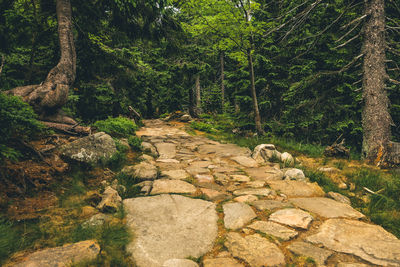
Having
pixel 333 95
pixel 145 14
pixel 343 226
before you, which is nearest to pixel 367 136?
pixel 333 95

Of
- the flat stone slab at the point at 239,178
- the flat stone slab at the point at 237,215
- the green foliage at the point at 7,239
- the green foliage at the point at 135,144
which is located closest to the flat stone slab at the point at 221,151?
the flat stone slab at the point at 239,178

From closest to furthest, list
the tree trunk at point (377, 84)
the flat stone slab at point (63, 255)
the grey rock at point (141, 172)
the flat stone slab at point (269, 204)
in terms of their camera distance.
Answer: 1. the flat stone slab at point (63, 255)
2. the flat stone slab at point (269, 204)
3. the grey rock at point (141, 172)
4. the tree trunk at point (377, 84)

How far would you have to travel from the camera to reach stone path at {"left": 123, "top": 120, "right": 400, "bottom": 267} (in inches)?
65.8

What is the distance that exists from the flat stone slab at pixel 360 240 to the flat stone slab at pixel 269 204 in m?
0.51

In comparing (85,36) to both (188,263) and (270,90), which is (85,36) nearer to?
(188,263)

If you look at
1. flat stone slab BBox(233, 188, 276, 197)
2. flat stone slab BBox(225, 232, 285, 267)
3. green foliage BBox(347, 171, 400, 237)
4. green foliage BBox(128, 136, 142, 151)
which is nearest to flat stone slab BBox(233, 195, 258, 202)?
flat stone slab BBox(233, 188, 276, 197)

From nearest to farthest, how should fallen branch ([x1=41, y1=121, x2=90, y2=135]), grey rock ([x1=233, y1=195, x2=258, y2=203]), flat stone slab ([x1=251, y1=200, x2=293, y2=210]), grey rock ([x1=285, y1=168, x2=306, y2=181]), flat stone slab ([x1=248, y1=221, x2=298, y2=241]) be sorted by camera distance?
flat stone slab ([x1=248, y1=221, x2=298, y2=241])
flat stone slab ([x1=251, y1=200, x2=293, y2=210])
grey rock ([x1=233, y1=195, x2=258, y2=203])
grey rock ([x1=285, y1=168, x2=306, y2=181])
fallen branch ([x1=41, y1=121, x2=90, y2=135])

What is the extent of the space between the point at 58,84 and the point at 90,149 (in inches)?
92.9

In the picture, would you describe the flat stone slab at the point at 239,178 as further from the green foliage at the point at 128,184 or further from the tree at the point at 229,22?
the tree at the point at 229,22

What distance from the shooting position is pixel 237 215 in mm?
2346

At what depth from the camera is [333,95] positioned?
8.98 meters

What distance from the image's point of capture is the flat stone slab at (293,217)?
2160 millimetres

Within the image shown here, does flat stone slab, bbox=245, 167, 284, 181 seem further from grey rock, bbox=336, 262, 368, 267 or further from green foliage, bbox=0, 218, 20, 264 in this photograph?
green foliage, bbox=0, 218, 20, 264

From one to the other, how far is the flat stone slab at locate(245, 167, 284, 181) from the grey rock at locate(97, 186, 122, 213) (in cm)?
251
